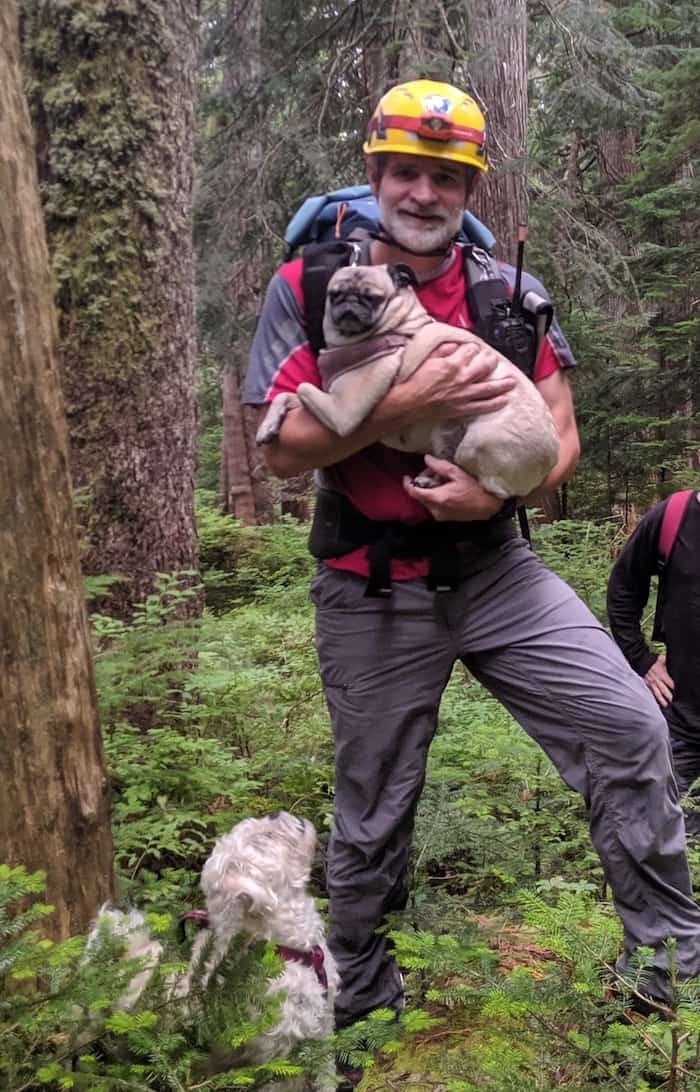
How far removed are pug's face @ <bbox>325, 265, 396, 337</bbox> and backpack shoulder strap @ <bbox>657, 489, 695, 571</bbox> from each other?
258 cm

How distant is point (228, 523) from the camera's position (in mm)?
12102

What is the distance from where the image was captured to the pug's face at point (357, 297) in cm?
287

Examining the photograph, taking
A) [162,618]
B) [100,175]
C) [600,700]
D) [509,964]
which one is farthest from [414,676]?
[100,175]

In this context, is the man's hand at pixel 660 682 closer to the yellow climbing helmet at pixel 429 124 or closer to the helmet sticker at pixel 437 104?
the yellow climbing helmet at pixel 429 124

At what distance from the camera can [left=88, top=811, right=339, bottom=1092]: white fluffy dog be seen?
2.64 metres

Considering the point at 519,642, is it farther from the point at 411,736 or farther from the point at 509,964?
the point at 509,964

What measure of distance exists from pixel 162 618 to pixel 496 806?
2.29 meters

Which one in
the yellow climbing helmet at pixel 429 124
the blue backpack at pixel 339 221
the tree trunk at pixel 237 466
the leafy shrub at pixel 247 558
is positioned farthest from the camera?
the tree trunk at pixel 237 466

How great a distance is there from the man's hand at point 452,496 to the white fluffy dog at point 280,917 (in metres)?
1.27

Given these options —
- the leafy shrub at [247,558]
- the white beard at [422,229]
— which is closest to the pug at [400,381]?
the white beard at [422,229]

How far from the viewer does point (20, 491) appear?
2396mm

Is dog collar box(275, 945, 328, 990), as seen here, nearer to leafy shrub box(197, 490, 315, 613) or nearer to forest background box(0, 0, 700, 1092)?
forest background box(0, 0, 700, 1092)

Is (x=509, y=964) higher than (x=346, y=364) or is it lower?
lower

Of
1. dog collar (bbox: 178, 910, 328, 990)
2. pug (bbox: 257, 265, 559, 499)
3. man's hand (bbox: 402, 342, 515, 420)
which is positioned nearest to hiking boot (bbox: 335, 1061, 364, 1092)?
dog collar (bbox: 178, 910, 328, 990)
